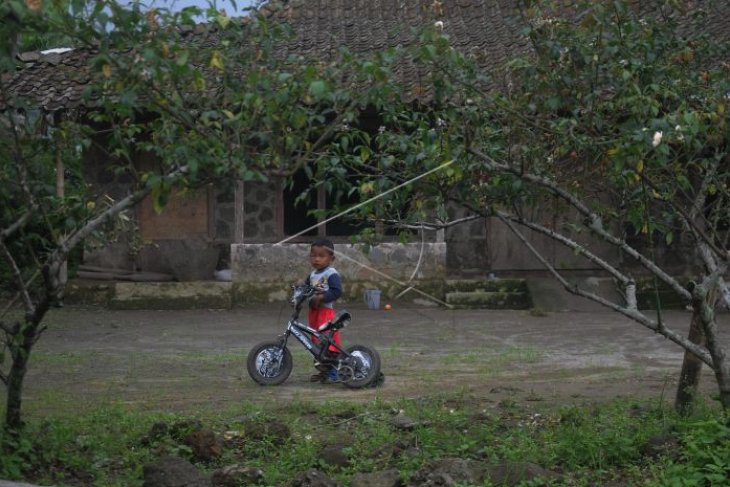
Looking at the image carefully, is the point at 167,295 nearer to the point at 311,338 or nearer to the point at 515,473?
the point at 311,338

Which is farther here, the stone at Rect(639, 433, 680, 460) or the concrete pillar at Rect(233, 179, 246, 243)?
the concrete pillar at Rect(233, 179, 246, 243)

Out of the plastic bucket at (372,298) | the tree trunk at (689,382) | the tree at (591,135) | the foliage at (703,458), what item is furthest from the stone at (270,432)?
the plastic bucket at (372,298)

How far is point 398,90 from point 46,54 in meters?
10.5

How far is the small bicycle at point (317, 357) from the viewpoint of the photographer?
340 inches

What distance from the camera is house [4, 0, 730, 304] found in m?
15.7

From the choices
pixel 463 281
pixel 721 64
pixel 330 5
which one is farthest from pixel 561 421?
pixel 330 5

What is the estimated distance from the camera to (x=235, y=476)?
570cm

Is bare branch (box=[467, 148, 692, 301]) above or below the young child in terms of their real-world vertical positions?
above

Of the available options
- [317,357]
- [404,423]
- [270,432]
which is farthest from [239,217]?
[270,432]

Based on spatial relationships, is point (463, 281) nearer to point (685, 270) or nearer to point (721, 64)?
point (685, 270)

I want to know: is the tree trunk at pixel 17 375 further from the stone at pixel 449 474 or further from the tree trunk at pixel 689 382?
the tree trunk at pixel 689 382

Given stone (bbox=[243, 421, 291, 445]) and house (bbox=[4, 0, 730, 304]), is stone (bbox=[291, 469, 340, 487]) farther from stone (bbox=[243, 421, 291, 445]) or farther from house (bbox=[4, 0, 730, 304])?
house (bbox=[4, 0, 730, 304])

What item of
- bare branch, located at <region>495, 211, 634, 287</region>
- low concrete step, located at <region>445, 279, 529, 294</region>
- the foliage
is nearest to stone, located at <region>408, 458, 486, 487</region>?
the foliage

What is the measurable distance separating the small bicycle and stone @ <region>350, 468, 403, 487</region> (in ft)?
9.25
